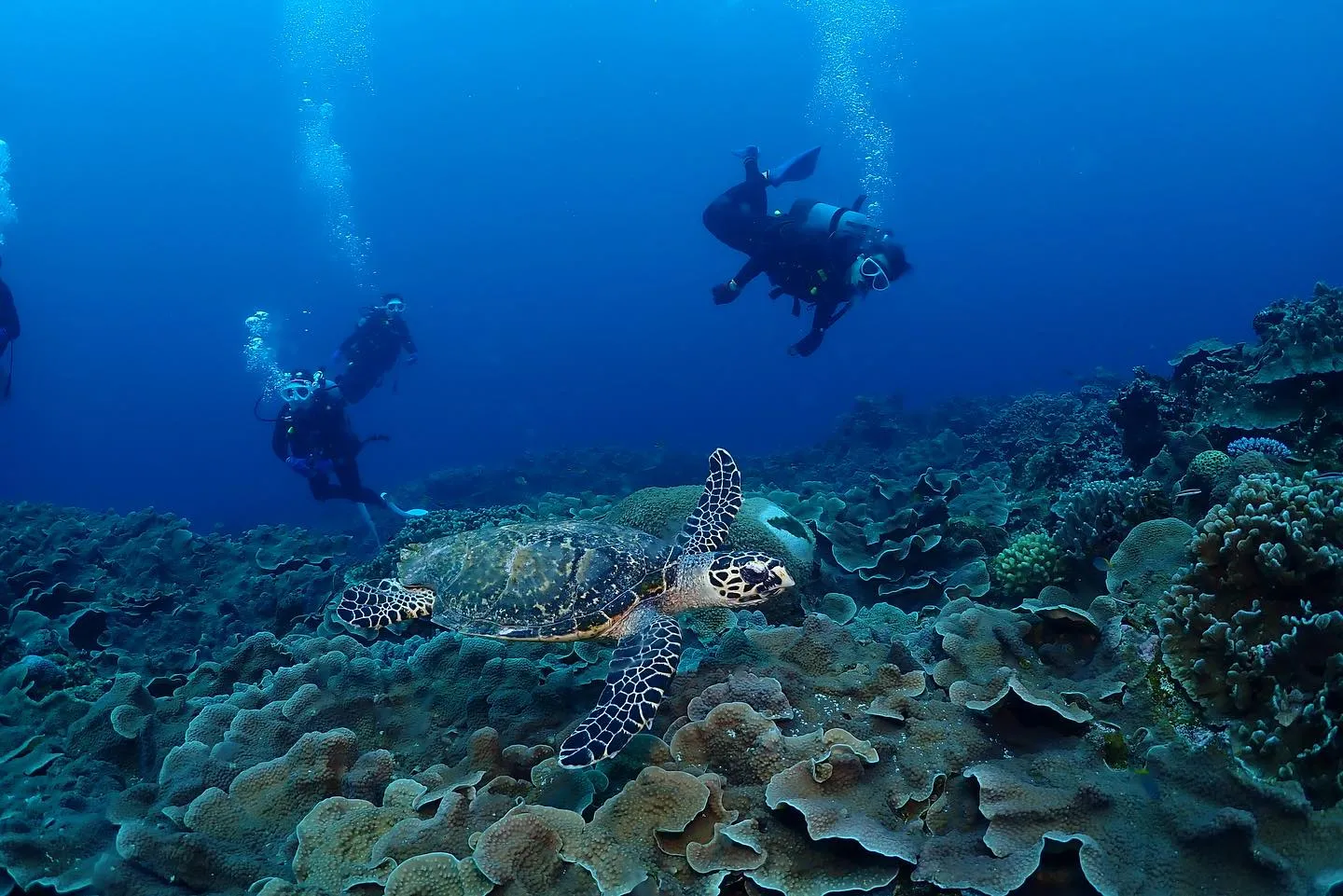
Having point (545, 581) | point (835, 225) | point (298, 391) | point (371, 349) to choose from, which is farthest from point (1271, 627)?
point (371, 349)

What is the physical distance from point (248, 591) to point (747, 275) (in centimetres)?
949

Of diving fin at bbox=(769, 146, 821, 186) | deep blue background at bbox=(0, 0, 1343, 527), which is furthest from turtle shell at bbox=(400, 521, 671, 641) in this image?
deep blue background at bbox=(0, 0, 1343, 527)

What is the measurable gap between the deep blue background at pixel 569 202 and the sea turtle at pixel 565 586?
248ft

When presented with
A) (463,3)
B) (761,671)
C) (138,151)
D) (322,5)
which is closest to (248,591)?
(761,671)

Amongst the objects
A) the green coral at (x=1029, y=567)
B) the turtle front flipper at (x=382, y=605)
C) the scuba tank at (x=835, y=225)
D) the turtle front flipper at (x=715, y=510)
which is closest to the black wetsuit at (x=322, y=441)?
the turtle front flipper at (x=382, y=605)

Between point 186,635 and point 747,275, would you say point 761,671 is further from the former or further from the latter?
point 747,275

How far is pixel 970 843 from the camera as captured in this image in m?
2.33

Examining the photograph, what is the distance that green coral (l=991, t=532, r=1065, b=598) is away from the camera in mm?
5160

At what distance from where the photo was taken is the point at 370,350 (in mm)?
18969

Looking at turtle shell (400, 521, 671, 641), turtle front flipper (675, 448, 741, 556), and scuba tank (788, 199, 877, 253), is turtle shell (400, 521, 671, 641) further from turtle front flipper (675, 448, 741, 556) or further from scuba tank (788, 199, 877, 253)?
scuba tank (788, 199, 877, 253)

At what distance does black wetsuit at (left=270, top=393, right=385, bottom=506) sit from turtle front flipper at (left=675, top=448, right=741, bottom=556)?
11245 millimetres

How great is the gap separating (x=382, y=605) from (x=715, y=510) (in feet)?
8.53

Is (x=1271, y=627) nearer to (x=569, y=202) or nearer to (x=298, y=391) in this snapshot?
(x=298, y=391)

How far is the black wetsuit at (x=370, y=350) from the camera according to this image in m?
18.8
